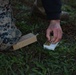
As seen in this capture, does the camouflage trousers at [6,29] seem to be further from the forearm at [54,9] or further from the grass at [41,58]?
the forearm at [54,9]

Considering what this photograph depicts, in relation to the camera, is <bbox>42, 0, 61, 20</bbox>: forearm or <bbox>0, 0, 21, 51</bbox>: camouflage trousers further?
<bbox>0, 0, 21, 51</bbox>: camouflage trousers

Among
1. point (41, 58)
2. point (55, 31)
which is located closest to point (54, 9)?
point (55, 31)

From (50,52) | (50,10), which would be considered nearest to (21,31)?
(50,52)

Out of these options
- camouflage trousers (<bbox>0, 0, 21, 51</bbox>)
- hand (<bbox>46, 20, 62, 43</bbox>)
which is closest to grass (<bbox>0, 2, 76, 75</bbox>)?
camouflage trousers (<bbox>0, 0, 21, 51</bbox>)

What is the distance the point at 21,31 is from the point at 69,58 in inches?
20.1

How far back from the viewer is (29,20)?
2.39 meters

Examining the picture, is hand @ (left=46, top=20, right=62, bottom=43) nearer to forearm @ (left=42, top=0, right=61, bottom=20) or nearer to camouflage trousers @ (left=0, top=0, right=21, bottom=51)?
forearm @ (left=42, top=0, right=61, bottom=20)

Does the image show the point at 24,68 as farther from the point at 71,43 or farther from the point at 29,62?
the point at 71,43

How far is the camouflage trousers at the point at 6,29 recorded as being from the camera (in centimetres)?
193

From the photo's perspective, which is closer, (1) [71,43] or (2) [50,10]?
(2) [50,10]

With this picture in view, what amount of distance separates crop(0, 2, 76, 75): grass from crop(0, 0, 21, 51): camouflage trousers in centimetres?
8

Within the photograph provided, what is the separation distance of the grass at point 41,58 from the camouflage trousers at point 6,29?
0.25 ft

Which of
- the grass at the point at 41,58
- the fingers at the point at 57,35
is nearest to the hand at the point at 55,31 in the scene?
the fingers at the point at 57,35

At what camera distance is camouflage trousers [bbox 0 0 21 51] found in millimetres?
1926
